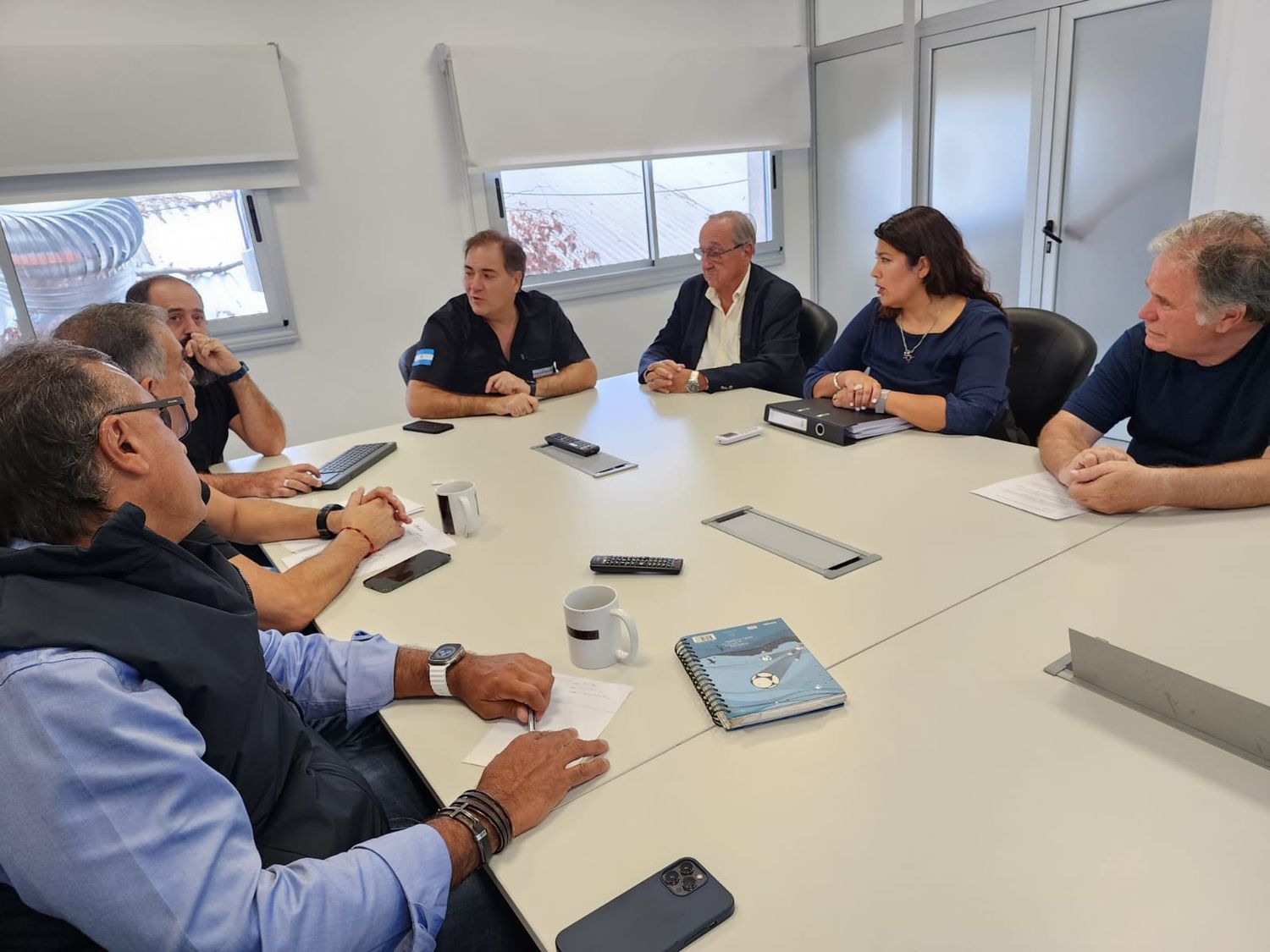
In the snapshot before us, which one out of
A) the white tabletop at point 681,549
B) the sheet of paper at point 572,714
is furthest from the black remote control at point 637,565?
the sheet of paper at point 572,714

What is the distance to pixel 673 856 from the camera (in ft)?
2.78

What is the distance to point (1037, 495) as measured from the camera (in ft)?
5.52

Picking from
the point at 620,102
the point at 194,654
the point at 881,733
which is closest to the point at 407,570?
the point at 194,654

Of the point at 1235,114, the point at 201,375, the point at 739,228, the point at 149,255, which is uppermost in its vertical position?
the point at 1235,114

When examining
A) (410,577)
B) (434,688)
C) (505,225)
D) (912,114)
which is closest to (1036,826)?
(434,688)

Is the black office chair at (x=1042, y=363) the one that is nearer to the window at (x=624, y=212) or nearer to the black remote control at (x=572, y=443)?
the black remote control at (x=572, y=443)

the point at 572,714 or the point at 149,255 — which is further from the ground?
the point at 149,255

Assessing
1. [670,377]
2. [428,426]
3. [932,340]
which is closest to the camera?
[932,340]

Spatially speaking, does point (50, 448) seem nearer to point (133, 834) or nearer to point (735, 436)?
point (133, 834)

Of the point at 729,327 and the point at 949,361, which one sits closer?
the point at 949,361

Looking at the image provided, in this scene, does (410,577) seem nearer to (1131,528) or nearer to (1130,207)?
(1131,528)

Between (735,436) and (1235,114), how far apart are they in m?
2.99

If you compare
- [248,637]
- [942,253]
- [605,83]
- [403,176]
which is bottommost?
[248,637]

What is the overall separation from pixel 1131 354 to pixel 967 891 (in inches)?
59.9
